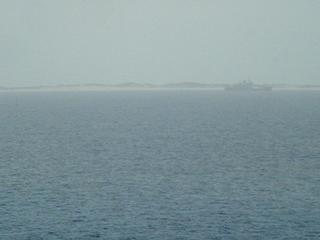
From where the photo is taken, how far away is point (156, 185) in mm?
71500

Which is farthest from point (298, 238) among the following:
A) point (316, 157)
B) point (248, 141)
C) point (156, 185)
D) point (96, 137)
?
point (96, 137)

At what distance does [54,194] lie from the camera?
219 feet

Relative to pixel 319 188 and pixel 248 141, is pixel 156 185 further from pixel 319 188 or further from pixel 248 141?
pixel 248 141

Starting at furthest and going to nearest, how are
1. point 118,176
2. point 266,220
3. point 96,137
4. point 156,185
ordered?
1. point 96,137
2. point 118,176
3. point 156,185
4. point 266,220

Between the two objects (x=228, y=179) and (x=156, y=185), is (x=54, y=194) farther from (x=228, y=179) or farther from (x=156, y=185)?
(x=228, y=179)

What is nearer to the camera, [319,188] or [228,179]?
[319,188]

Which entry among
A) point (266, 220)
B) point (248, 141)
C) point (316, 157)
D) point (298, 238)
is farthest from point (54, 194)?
point (248, 141)

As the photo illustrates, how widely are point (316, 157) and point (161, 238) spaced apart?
47694 mm

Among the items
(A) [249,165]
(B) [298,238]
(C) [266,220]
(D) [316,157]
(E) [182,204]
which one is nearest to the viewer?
(B) [298,238]

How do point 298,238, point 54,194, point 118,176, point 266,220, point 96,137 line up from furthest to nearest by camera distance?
point 96,137, point 118,176, point 54,194, point 266,220, point 298,238

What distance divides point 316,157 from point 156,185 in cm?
3198

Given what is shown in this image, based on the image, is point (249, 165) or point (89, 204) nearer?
point (89, 204)

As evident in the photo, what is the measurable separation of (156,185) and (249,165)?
63.1 feet

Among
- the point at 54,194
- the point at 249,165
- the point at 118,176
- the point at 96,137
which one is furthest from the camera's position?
the point at 96,137
